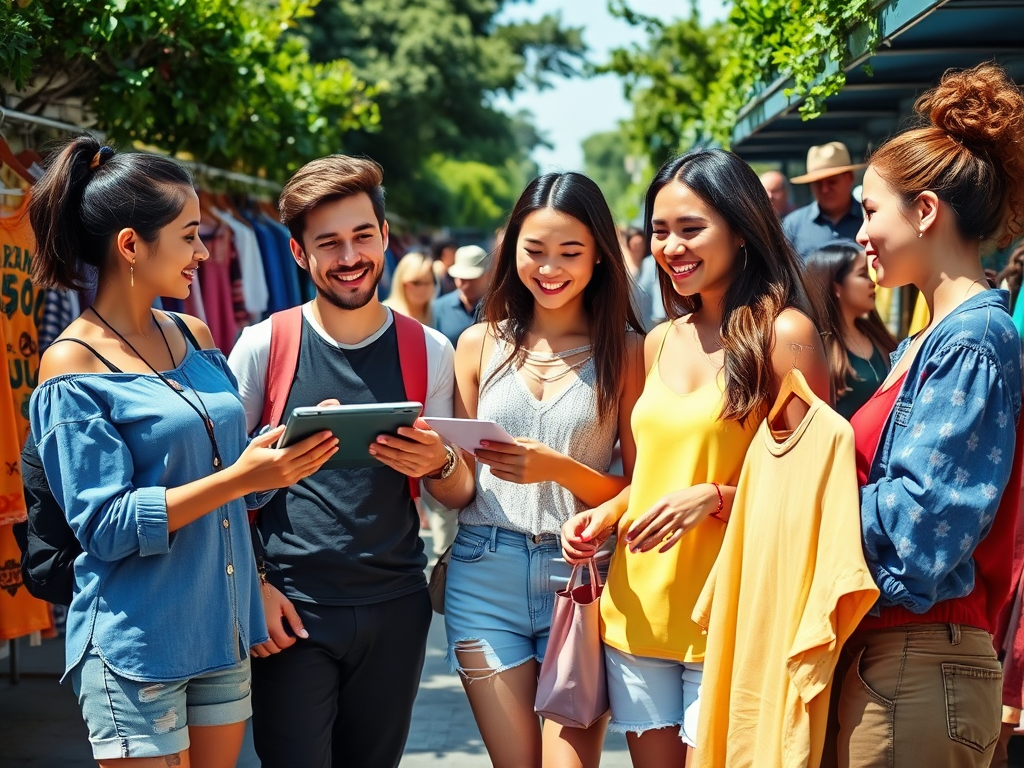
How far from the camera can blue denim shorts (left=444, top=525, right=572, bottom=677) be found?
10.2 ft

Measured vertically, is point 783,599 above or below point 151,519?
below

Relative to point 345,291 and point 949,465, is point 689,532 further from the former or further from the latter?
point 345,291

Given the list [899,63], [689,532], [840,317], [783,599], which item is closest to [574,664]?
[689,532]

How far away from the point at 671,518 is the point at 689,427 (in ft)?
0.79

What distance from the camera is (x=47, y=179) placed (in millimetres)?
2867

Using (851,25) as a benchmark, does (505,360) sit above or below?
below

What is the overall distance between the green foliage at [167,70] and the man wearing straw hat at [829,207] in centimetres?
332

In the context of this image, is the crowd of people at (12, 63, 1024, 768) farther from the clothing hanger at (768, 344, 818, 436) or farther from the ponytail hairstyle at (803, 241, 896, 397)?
the ponytail hairstyle at (803, 241, 896, 397)

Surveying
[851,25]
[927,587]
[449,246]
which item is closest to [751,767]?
[927,587]

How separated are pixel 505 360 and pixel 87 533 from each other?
1208 millimetres

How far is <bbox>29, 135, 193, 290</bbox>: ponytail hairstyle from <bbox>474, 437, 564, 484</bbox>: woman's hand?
100 cm

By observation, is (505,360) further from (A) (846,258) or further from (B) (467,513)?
(A) (846,258)

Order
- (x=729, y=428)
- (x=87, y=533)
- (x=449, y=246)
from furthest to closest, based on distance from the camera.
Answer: (x=449, y=246)
(x=729, y=428)
(x=87, y=533)

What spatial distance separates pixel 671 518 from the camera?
9.14ft
